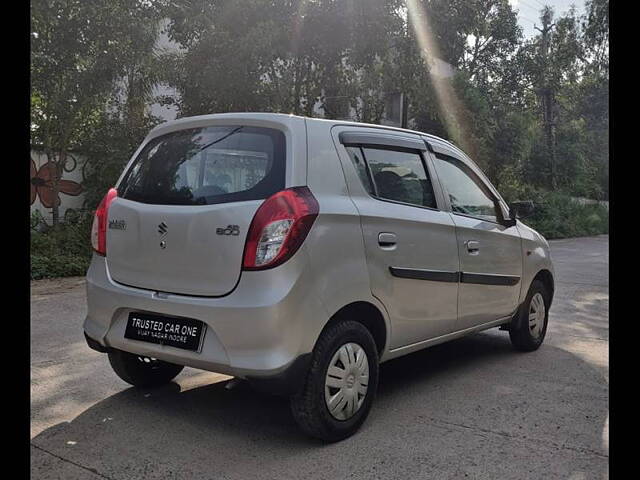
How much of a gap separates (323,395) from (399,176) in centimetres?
152

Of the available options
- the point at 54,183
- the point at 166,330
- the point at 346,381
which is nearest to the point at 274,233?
the point at 166,330

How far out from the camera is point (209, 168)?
11.5ft

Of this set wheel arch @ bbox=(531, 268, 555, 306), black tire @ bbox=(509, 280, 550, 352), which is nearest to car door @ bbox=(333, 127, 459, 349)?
black tire @ bbox=(509, 280, 550, 352)

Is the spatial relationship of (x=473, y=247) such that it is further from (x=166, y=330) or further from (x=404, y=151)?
(x=166, y=330)

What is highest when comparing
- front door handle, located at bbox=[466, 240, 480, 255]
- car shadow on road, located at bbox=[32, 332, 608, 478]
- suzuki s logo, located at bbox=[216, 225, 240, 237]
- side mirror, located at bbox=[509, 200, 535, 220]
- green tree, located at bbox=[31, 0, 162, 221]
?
green tree, located at bbox=[31, 0, 162, 221]

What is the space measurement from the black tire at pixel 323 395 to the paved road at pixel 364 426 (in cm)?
9

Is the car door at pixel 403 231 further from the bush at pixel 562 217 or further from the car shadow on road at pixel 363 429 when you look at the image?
the bush at pixel 562 217

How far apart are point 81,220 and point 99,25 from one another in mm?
3858

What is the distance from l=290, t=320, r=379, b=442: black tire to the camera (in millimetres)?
3244

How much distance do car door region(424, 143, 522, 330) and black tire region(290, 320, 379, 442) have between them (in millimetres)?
1258

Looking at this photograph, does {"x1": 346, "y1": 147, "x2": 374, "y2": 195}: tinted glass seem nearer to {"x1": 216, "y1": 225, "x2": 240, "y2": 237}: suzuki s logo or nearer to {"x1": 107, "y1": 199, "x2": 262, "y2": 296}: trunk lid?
{"x1": 107, "y1": 199, "x2": 262, "y2": 296}: trunk lid

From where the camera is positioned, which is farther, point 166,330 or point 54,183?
point 54,183

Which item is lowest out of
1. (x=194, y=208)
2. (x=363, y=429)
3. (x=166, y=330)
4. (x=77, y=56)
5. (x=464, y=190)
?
(x=363, y=429)
